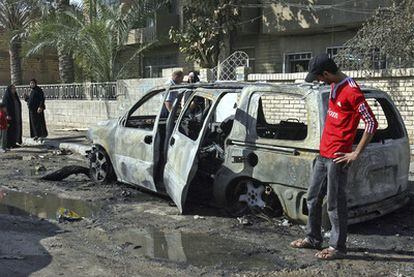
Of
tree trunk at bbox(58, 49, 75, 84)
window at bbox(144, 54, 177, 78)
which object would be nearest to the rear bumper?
window at bbox(144, 54, 177, 78)

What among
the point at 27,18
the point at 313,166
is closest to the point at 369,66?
the point at 313,166

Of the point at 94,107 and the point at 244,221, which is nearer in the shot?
the point at 244,221

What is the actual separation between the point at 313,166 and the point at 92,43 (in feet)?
48.7

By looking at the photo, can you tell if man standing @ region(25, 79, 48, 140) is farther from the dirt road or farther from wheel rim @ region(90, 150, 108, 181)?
the dirt road

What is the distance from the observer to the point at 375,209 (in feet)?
19.1

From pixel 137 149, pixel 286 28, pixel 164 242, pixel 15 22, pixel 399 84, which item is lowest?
pixel 164 242

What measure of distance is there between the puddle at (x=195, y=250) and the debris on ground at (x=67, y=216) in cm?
88

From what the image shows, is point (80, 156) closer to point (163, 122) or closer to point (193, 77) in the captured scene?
point (193, 77)

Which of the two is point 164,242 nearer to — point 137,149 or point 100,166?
point 137,149

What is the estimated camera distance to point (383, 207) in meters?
5.93

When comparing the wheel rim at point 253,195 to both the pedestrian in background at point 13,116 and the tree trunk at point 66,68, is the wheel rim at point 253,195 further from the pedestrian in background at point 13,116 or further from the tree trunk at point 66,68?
the tree trunk at point 66,68

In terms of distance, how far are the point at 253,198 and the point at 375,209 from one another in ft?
4.52

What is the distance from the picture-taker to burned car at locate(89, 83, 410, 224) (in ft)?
18.8

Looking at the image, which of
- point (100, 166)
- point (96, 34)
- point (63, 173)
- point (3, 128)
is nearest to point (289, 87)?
point (100, 166)
